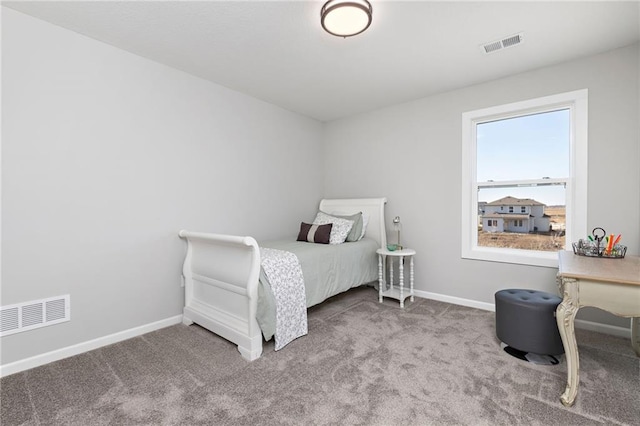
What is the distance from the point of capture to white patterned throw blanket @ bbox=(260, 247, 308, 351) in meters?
2.25

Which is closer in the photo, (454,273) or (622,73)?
(622,73)

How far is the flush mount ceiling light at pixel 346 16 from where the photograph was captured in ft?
5.81

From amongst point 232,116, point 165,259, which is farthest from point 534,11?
point 165,259

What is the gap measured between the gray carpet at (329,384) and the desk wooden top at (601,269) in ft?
2.36

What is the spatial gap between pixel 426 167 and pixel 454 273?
127 centimetres

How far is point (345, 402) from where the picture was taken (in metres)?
1.65

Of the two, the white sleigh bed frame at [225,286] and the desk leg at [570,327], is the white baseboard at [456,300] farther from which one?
the white sleigh bed frame at [225,286]

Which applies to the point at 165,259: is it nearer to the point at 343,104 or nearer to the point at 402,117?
the point at 343,104

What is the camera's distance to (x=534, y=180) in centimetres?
290

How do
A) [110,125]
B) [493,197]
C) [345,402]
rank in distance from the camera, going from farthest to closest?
[493,197], [110,125], [345,402]

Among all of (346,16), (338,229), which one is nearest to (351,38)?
(346,16)

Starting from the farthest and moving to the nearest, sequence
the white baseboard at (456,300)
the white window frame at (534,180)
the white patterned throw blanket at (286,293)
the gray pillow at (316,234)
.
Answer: the gray pillow at (316,234) → the white baseboard at (456,300) → the white window frame at (534,180) → the white patterned throw blanket at (286,293)

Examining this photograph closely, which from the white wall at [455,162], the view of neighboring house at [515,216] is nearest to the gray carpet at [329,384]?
the white wall at [455,162]

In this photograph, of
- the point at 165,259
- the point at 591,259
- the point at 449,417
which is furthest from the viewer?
the point at 165,259
